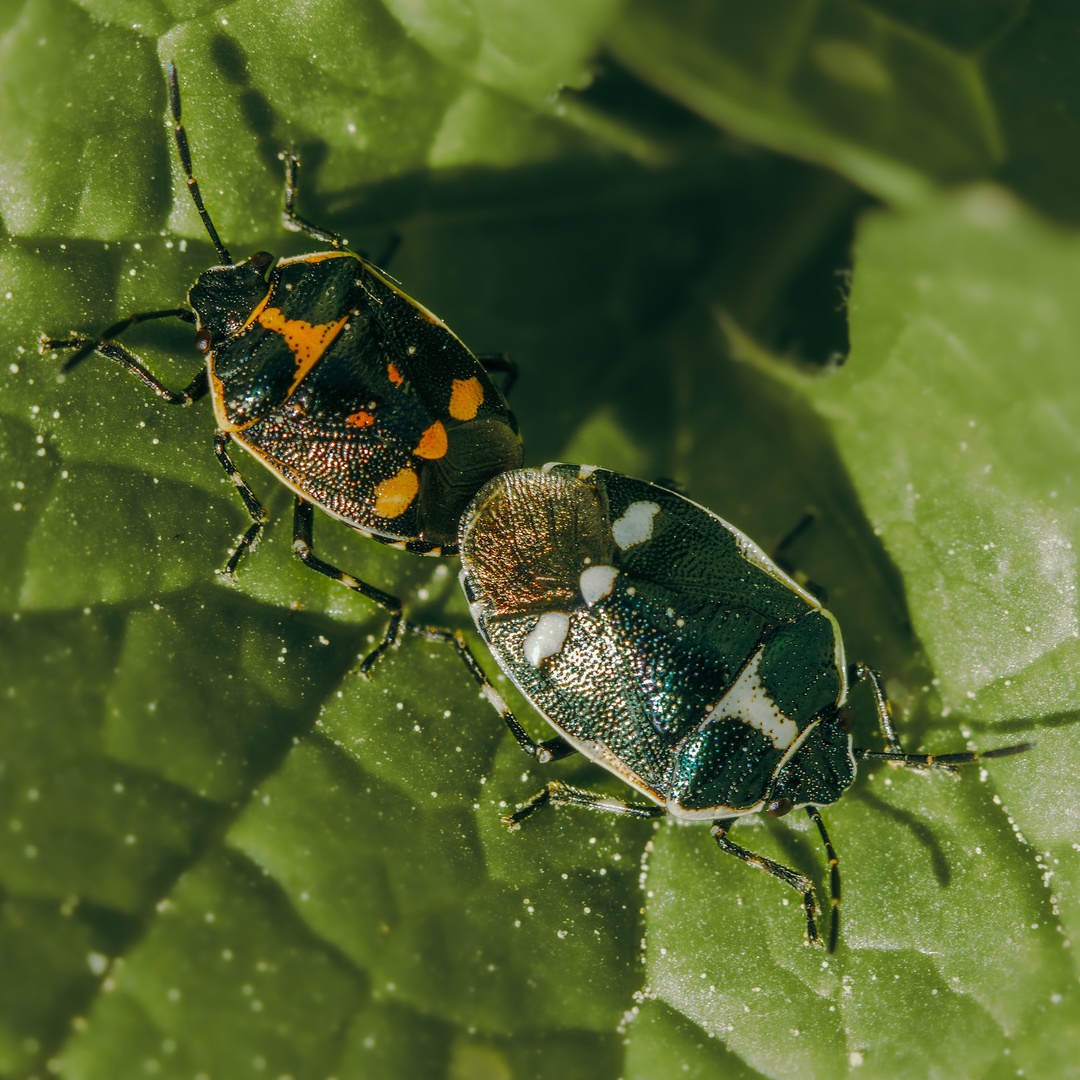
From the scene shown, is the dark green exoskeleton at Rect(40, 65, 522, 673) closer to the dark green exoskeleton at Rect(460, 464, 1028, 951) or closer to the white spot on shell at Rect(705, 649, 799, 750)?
the dark green exoskeleton at Rect(460, 464, 1028, 951)

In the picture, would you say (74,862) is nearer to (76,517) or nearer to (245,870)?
(245,870)

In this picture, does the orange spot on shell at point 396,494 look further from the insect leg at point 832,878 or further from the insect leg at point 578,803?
the insect leg at point 832,878

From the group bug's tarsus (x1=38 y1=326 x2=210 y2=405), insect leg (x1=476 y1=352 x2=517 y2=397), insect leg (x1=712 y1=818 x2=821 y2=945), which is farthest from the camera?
insect leg (x1=476 y1=352 x2=517 y2=397)

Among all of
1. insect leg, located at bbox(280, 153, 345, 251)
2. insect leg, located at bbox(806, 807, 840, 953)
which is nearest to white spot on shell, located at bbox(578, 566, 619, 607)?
insect leg, located at bbox(806, 807, 840, 953)

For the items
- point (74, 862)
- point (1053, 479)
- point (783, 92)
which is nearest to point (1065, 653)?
point (1053, 479)

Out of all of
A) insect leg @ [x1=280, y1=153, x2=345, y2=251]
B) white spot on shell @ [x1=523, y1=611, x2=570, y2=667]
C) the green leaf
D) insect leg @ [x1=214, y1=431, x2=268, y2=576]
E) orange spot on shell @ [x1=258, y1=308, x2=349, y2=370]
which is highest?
the green leaf

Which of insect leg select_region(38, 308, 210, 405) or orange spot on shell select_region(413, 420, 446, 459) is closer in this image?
insect leg select_region(38, 308, 210, 405)

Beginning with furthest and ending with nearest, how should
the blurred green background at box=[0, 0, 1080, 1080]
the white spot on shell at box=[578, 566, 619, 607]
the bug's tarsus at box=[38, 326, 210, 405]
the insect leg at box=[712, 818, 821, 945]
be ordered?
the white spot on shell at box=[578, 566, 619, 607] → the insect leg at box=[712, 818, 821, 945] → the bug's tarsus at box=[38, 326, 210, 405] → the blurred green background at box=[0, 0, 1080, 1080]
